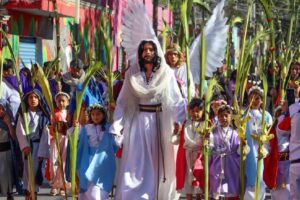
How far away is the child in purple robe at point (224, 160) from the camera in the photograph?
9.69m

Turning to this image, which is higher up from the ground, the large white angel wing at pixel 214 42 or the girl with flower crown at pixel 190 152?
the large white angel wing at pixel 214 42

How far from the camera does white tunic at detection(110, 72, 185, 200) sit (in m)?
9.46

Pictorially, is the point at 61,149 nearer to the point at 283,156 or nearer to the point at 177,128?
the point at 177,128

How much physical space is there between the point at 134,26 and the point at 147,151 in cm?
164

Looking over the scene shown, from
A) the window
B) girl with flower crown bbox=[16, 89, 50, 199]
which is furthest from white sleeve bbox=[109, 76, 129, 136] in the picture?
the window

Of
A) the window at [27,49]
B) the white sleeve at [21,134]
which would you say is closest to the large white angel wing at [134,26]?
the white sleeve at [21,134]

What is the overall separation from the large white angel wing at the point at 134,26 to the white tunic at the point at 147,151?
3.13ft

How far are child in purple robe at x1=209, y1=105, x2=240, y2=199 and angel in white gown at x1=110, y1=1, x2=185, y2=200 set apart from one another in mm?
413

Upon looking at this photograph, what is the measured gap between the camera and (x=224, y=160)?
980 cm

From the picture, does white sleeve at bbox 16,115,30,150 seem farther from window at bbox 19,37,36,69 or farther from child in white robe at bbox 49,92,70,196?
window at bbox 19,37,36,69

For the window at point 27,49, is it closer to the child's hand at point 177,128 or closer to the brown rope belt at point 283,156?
the brown rope belt at point 283,156

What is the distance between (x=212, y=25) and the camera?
34.9 feet

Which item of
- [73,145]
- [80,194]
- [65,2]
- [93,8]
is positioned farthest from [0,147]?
[93,8]

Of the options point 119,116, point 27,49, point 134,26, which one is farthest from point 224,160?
Answer: point 27,49
